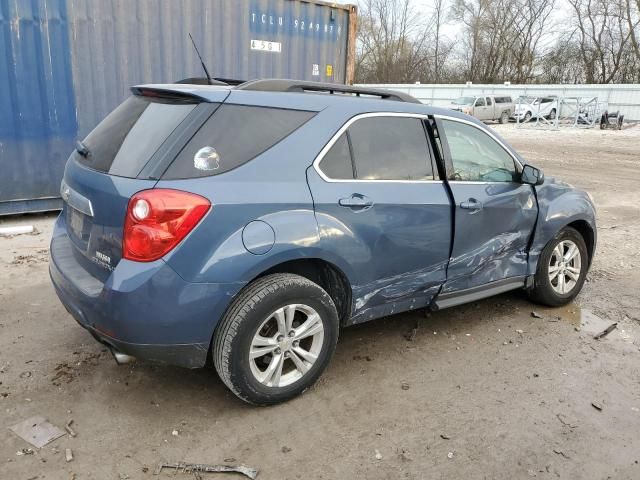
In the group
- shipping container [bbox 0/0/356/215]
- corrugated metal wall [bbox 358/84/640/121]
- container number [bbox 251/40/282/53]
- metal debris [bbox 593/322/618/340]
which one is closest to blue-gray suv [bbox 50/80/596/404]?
metal debris [bbox 593/322/618/340]

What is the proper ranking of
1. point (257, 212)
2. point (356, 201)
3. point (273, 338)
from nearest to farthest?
point (257, 212), point (273, 338), point (356, 201)

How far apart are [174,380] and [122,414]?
405 mm

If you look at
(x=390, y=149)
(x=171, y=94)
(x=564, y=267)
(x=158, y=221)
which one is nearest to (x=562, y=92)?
(x=564, y=267)

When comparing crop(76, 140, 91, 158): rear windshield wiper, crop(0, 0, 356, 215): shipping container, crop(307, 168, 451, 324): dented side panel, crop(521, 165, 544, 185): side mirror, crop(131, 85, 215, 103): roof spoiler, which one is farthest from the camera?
crop(0, 0, 356, 215): shipping container

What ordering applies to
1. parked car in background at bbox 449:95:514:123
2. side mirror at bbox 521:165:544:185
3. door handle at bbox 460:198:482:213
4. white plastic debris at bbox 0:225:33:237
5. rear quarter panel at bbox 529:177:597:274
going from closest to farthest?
door handle at bbox 460:198:482:213 → side mirror at bbox 521:165:544:185 → rear quarter panel at bbox 529:177:597:274 → white plastic debris at bbox 0:225:33:237 → parked car in background at bbox 449:95:514:123

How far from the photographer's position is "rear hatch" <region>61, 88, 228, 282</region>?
106 inches

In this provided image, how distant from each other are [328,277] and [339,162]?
0.69 m

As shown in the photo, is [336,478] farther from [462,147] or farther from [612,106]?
[612,106]

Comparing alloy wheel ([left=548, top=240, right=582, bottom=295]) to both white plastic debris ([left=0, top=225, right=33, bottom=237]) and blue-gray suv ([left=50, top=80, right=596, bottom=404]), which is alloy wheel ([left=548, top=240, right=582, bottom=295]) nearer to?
blue-gray suv ([left=50, top=80, right=596, bottom=404])

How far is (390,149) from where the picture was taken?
341cm

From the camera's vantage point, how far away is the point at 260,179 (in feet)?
9.29

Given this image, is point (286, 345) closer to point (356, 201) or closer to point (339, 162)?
point (356, 201)

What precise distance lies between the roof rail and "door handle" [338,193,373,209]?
0.72m

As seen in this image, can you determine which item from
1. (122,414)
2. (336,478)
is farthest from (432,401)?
(122,414)
